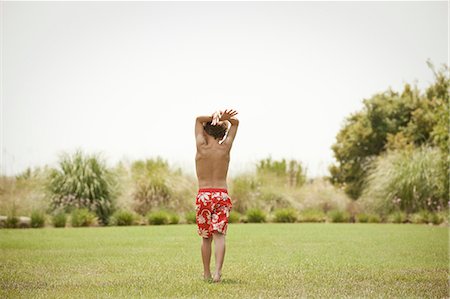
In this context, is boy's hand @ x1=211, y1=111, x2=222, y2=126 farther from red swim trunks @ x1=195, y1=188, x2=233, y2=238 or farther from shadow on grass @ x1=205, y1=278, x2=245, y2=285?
shadow on grass @ x1=205, y1=278, x2=245, y2=285

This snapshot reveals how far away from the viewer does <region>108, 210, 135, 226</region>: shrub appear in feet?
57.1

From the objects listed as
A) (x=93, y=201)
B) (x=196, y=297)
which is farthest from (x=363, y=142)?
(x=196, y=297)

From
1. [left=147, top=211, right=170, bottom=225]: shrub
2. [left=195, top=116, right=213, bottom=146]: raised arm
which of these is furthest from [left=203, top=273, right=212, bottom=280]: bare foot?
[left=147, top=211, right=170, bottom=225]: shrub

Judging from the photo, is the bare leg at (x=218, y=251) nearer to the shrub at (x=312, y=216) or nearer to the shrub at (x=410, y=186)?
the shrub at (x=312, y=216)

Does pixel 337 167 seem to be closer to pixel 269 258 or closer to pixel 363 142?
pixel 363 142

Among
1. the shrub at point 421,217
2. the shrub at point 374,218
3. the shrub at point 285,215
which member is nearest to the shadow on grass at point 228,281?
the shrub at point 285,215

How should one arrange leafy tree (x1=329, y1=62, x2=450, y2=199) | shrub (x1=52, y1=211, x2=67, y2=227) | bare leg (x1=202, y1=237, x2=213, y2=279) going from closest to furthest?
1. bare leg (x1=202, y1=237, x2=213, y2=279)
2. shrub (x1=52, y1=211, x2=67, y2=227)
3. leafy tree (x1=329, y1=62, x2=450, y2=199)

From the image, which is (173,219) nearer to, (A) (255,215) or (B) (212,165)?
(A) (255,215)

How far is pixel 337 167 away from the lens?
29.3 m

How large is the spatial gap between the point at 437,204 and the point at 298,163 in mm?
7955

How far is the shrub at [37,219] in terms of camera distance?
16.2m

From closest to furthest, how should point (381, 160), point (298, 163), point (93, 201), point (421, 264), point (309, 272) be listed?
1. point (309, 272)
2. point (421, 264)
3. point (93, 201)
4. point (381, 160)
5. point (298, 163)

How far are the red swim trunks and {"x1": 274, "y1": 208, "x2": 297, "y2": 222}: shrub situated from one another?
12235 millimetres

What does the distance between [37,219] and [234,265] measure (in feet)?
30.9
